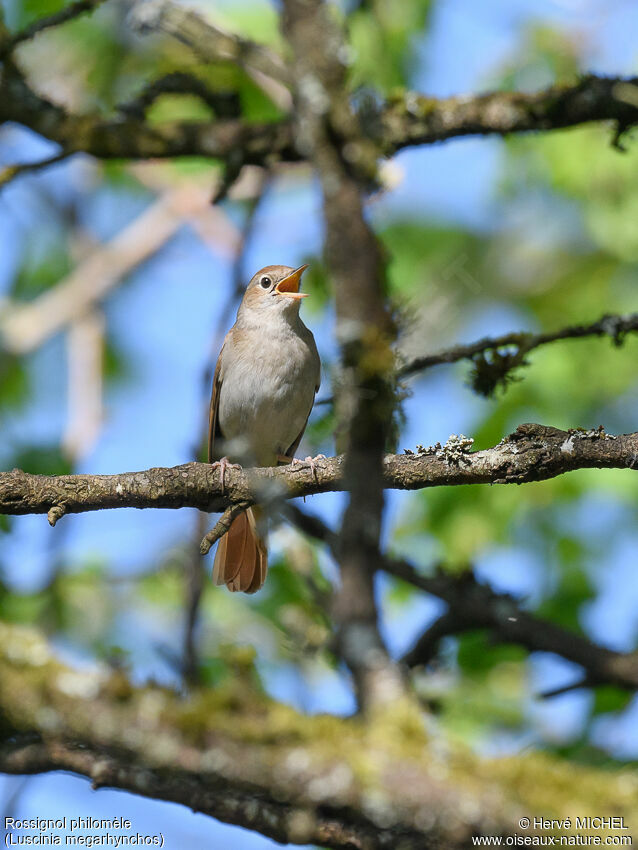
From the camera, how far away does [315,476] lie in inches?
156

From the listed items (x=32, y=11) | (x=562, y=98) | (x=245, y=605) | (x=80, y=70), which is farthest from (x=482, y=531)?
(x=80, y=70)

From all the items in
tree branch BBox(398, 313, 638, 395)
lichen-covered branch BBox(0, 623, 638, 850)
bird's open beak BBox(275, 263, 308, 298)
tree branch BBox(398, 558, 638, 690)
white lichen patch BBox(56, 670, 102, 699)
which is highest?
→ bird's open beak BBox(275, 263, 308, 298)

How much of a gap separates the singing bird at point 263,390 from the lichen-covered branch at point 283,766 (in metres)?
4.29

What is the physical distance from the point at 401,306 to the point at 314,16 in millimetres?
1287

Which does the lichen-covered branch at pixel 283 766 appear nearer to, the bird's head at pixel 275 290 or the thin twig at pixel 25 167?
the thin twig at pixel 25 167

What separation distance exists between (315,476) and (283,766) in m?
1.83

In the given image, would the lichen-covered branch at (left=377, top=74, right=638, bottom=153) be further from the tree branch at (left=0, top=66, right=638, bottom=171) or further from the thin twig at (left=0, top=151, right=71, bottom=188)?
the thin twig at (left=0, top=151, right=71, bottom=188)

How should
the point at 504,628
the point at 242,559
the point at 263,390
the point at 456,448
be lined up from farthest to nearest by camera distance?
the point at 263,390 < the point at 242,559 < the point at 504,628 < the point at 456,448

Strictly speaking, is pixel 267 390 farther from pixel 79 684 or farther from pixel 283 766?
pixel 283 766

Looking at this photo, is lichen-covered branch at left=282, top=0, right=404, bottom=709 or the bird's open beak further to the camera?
the bird's open beak

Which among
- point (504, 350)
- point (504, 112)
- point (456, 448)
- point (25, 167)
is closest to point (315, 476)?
point (456, 448)

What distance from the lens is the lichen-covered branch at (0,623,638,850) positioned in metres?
2.13

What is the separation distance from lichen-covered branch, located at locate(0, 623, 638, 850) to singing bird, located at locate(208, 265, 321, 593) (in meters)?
4.29

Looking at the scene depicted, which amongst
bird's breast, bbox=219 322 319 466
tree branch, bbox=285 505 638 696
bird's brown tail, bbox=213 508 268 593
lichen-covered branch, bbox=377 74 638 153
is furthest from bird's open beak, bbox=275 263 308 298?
tree branch, bbox=285 505 638 696
